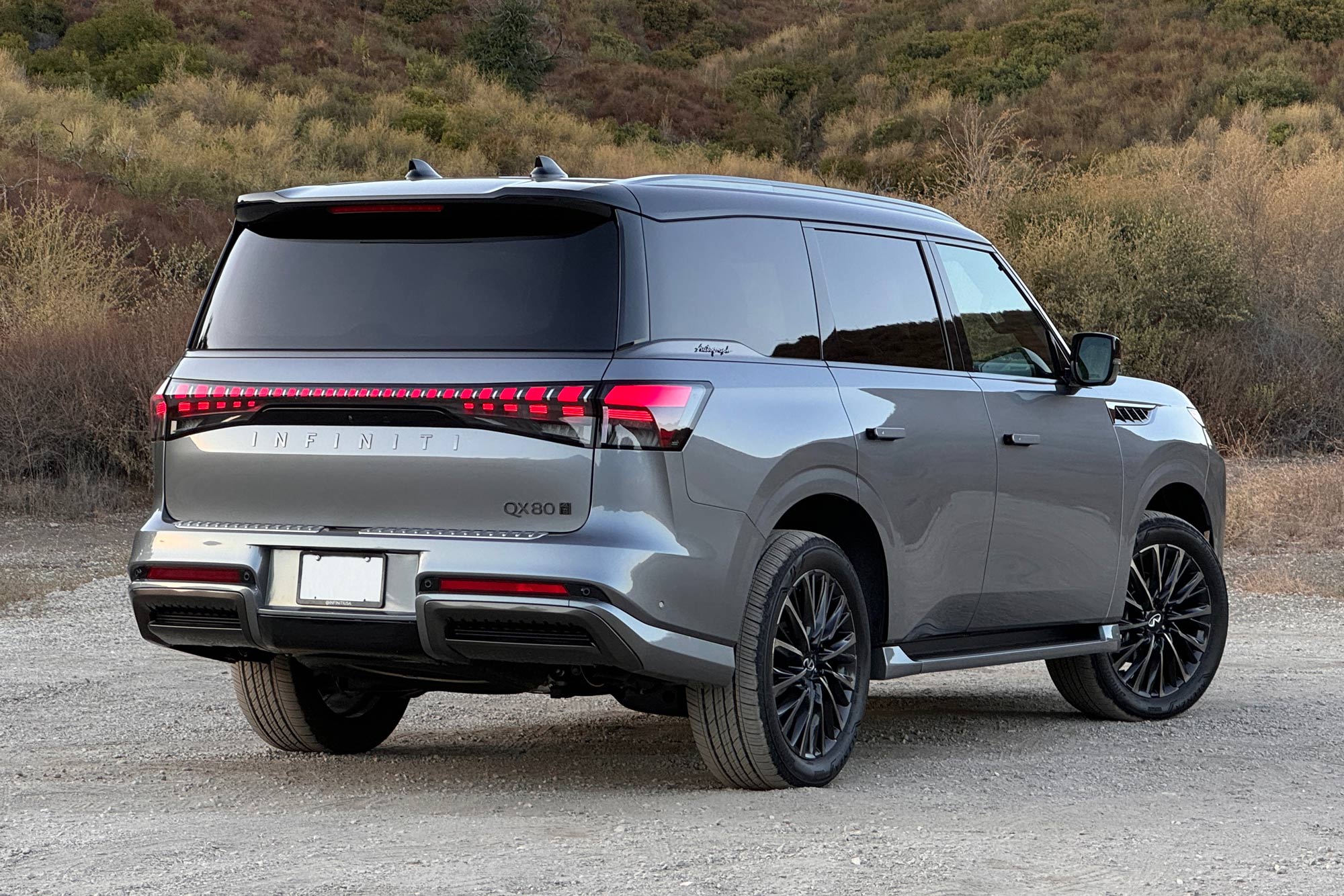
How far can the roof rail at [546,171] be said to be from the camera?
5.70 m

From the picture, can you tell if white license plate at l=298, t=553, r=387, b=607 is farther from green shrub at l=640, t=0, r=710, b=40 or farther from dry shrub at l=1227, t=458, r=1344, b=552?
green shrub at l=640, t=0, r=710, b=40

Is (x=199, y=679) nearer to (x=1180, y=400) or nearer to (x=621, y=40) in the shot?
(x=1180, y=400)

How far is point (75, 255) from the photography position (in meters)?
21.9

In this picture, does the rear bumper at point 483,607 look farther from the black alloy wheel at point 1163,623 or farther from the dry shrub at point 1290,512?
the dry shrub at point 1290,512

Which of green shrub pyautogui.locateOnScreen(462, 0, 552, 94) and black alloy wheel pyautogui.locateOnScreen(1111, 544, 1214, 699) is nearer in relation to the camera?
black alloy wheel pyautogui.locateOnScreen(1111, 544, 1214, 699)

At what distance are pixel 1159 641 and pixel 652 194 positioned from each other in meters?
3.49

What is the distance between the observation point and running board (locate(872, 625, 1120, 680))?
6289 mm

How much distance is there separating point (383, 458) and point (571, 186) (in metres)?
0.98

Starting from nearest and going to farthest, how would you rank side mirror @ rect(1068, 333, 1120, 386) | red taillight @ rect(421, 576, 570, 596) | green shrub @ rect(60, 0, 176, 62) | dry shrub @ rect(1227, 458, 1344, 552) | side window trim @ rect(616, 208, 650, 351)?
red taillight @ rect(421, 576, 570, 596), side window trim @ rect(616, 208, 650, 351), side mirror @ rect(1068, 333, 1120, 386), dry shrub @ rect(1227, 458, 1344, 552), green shrub @ rect(60, 0, 176, 62)

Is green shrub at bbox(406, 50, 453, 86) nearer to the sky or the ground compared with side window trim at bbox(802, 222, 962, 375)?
nearer to the ground

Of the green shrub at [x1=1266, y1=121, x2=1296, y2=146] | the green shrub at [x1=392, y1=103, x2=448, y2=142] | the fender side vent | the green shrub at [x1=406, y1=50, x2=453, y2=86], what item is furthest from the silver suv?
the green shrub at [x1=406, y1=50, x2=453, y2=86]

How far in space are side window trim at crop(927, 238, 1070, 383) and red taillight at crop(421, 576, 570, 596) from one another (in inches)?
87.1

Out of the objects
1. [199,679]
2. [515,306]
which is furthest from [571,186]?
[199,679]

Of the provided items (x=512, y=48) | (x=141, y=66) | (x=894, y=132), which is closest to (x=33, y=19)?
(x=141, y=66)
